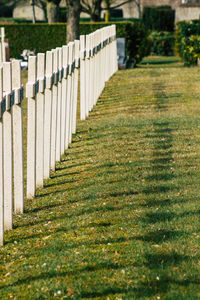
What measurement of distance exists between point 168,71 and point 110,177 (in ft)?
40.8

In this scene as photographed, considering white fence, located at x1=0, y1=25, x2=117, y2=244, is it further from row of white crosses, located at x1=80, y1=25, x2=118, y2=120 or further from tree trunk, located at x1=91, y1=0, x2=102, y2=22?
tree trunk, located at x1=91, y1=0, x2=102, y2=22

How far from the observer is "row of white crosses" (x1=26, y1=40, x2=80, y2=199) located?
6.68 meters

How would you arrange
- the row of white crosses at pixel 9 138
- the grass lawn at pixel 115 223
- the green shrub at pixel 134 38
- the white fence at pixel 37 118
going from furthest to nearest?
the green shrub at pixel 134 38
the white fence at pixel 37 118
the row of white crosses at pixel 9 138
the grass lawn at pixel 115 223

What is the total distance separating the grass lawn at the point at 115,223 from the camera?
4.26m

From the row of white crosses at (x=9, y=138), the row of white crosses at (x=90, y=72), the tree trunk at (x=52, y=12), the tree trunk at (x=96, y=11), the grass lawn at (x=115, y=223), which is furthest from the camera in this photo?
the tree trunk at (x=96, y=11)

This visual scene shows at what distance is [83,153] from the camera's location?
28.4ft

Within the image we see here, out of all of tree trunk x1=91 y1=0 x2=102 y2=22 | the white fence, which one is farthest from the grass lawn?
tree trunk x1=91 y1=0 x2=102 y2=22

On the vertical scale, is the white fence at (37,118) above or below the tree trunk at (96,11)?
below

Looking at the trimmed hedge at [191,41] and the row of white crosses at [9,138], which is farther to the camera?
the trimmed hedge at [191,41]

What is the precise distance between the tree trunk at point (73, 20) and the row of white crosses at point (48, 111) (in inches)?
648

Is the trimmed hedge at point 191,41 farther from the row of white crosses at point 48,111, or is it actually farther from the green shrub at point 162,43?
the green shrub at point 162,43

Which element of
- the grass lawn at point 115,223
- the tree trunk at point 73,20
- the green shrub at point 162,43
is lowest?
the grass lawn at point 115,223

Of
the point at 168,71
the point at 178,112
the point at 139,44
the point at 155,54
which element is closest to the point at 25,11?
the point at 155,54

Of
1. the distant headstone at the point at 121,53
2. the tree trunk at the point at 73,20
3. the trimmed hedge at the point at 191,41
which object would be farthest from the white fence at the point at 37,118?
the tree trunk at the point at 73,20
